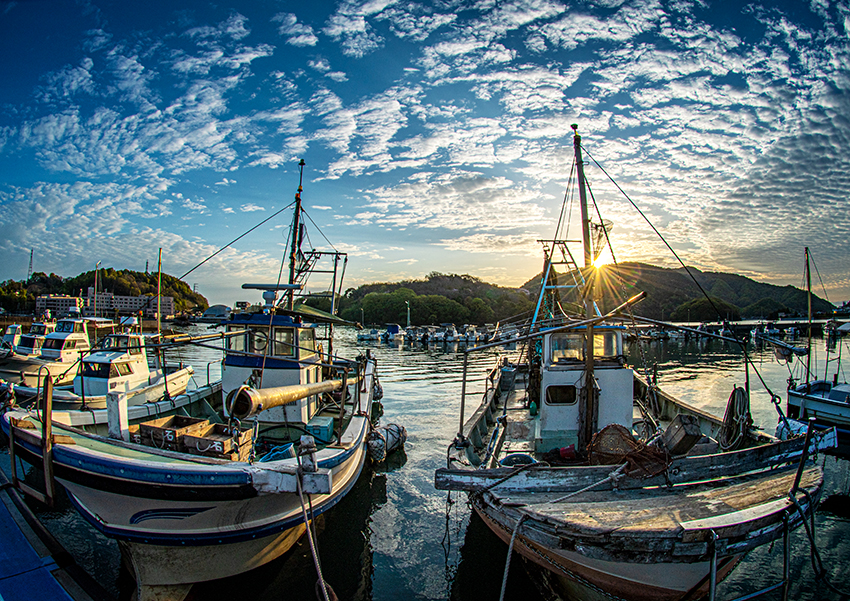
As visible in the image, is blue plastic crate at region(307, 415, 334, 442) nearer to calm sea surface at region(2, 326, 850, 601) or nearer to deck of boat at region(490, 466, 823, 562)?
calm sea surface at region(2, 326, 850, 601)

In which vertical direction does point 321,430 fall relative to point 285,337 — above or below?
below

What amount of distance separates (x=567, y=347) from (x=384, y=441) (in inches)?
265

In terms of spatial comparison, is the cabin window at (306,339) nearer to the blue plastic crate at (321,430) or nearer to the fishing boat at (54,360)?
the blue plastic crate at (321,430)

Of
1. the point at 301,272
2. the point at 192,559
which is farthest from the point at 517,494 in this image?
the point at 301,272

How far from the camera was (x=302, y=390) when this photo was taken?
848cm

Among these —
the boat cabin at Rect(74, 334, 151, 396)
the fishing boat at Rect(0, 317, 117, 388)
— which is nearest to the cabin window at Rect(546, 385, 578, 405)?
the boat cabin at Rect(74, 334, 151, 396)

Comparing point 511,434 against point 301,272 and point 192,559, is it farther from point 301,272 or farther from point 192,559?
point 301,272

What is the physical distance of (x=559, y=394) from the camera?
368 inches

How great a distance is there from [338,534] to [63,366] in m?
18.8

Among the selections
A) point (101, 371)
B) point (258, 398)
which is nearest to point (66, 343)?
point (101, 371)

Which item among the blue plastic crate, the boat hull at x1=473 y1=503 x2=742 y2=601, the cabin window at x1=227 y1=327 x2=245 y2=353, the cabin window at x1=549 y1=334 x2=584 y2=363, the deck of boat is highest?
the cabin window at x1=549 y1=334 x2=584 y2=363

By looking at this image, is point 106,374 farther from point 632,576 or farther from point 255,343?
point 632,576

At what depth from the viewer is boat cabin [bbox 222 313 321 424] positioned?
9.87 meters

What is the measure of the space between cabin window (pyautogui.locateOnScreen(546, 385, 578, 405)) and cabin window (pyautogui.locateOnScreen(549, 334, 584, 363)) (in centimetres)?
75
